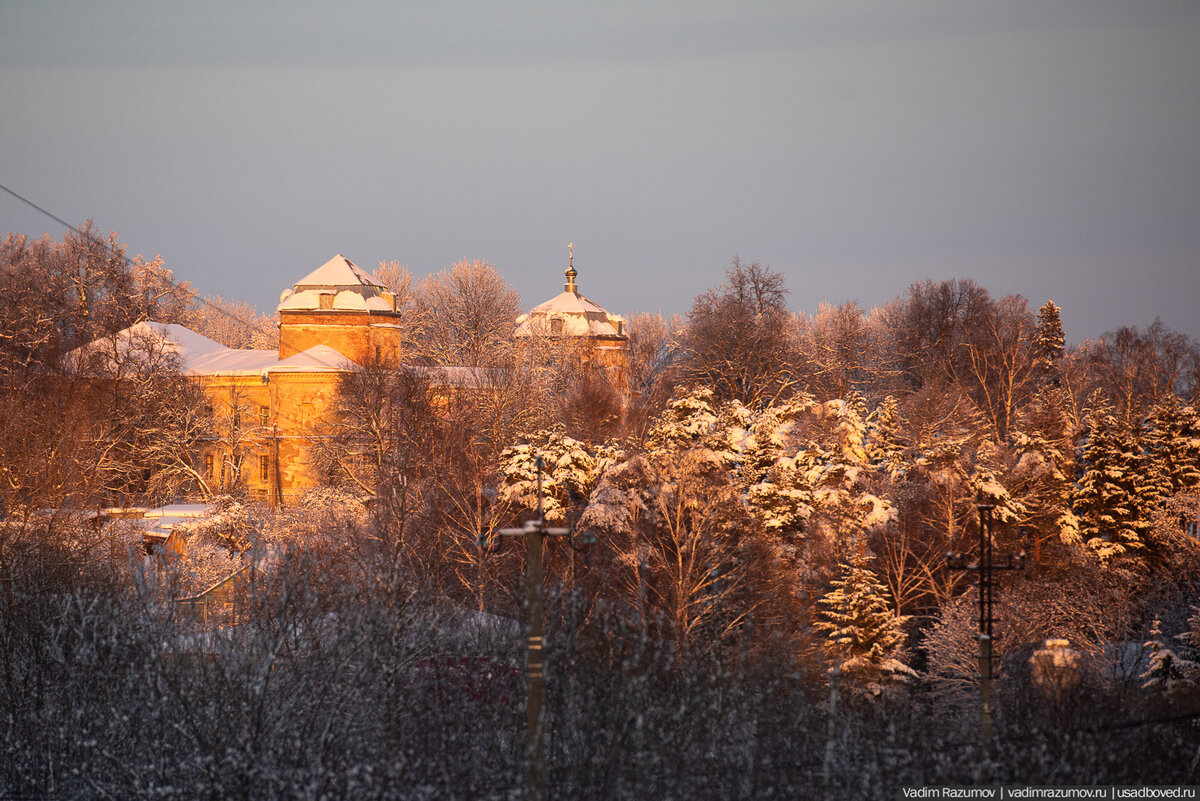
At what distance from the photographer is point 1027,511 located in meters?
36.5

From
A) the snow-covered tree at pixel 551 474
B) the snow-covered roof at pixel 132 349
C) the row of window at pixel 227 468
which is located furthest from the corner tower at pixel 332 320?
the snow-covered tree at pixel 551 474

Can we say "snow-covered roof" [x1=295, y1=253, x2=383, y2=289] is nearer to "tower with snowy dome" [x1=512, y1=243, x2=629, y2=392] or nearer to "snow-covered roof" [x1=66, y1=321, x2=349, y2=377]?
"snow-covered roof" [x1=66, y1=321, x2=349, y2=377]

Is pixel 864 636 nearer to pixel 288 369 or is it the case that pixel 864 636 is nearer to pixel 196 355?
pixel 288 369

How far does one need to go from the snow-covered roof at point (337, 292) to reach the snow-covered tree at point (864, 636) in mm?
31837

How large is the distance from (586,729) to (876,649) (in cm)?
1493

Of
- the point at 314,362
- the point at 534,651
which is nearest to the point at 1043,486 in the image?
the point at 534,651

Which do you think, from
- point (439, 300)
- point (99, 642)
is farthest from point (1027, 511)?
point (439, 300)

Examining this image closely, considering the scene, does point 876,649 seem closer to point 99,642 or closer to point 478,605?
point 478,605

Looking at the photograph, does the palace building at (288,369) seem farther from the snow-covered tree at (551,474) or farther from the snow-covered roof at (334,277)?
the snow-covered tree at (551,474)

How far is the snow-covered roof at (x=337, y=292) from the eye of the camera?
5525cm

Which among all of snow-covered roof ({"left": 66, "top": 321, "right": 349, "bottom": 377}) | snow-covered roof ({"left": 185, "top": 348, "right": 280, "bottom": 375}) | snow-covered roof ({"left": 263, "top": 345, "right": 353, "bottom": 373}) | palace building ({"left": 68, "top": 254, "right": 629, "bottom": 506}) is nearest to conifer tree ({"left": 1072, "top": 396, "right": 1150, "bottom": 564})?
palace building ({"left": 68, "top": 254, "right": 629, "bottom": 506})
